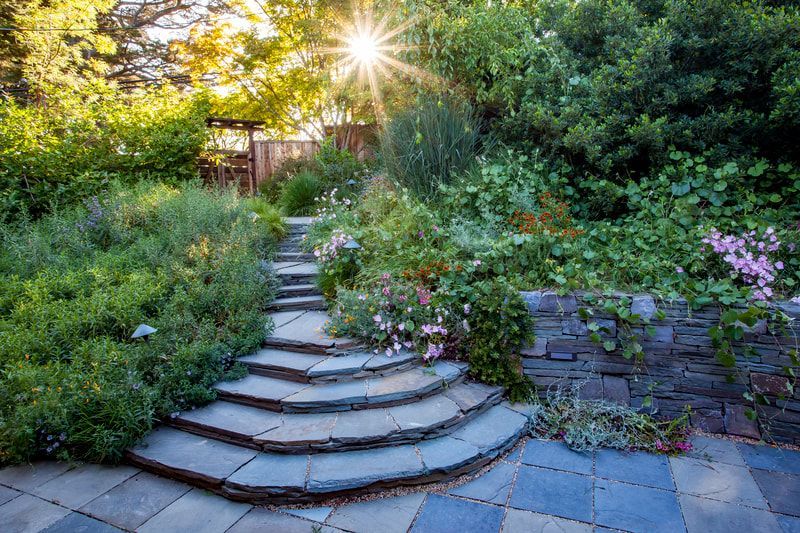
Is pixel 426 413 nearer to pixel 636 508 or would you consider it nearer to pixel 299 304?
pixel 636 508

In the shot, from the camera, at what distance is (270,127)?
11.1 meters

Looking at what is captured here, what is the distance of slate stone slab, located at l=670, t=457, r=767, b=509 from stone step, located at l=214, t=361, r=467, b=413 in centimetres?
138

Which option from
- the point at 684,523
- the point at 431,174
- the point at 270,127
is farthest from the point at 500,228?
the point at 270,127

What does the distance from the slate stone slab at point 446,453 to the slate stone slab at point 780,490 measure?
1.51m

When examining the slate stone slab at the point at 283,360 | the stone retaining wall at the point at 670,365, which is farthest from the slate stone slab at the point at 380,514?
the stone retaining wall at the point at 670,365

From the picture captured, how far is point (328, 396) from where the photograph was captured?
2.79 meters

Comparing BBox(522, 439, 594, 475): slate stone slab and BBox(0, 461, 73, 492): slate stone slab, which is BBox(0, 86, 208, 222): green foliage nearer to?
BBox(0, 461, 73, 492): slate stone slab

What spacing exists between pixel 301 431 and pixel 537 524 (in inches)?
53.1

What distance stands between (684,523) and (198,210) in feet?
15.7

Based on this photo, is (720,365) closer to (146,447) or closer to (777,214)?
(777,214)

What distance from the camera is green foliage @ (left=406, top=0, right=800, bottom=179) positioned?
3.61 m

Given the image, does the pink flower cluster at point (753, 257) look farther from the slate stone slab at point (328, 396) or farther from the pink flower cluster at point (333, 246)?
the pink flower cluster at point (333, 246)

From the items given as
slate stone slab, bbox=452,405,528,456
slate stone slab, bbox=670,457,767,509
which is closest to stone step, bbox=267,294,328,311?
slate stone slab, bbox=452,405,528,456

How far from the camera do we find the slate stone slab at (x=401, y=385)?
2.78 metres
